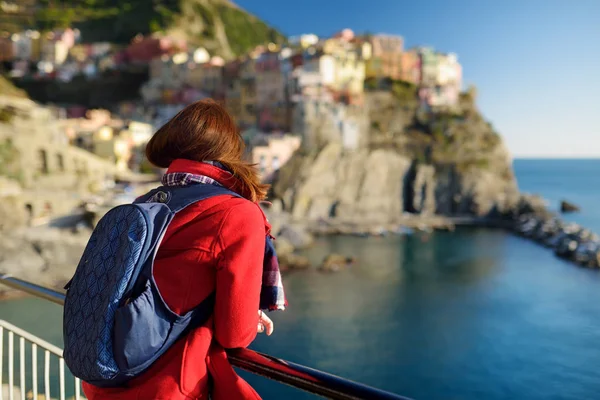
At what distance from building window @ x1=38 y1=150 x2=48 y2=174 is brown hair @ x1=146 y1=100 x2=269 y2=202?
23313 mm

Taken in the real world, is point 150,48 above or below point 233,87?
above

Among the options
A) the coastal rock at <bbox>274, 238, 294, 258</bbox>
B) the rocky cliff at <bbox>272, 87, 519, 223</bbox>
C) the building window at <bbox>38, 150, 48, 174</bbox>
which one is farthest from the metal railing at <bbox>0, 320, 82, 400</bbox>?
the rocky cliff at <bbox>272, 87, 519, 223</bbox>

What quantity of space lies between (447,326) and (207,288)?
1608 cm

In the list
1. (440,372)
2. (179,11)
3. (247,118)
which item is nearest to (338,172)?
(247,118)

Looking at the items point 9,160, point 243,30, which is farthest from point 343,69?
point 243,30

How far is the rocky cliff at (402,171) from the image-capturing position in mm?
32250

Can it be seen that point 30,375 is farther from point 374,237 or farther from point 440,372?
point 374,237

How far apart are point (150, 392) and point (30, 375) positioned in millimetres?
1178

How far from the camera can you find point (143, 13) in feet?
168

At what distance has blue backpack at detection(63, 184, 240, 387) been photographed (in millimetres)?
1029

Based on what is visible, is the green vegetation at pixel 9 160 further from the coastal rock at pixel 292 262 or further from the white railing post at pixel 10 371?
the white railing post at pixel 10 371

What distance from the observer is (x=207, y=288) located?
3.67ft

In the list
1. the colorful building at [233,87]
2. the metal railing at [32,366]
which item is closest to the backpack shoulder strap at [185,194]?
the metal railing at [32,366]

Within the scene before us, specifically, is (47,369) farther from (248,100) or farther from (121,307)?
(248,100)
